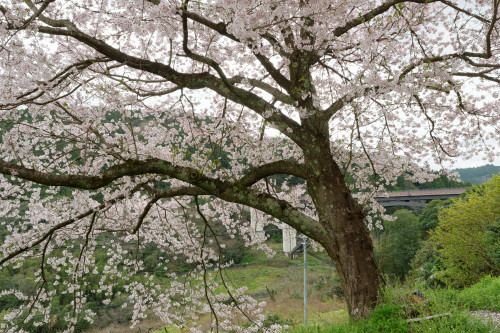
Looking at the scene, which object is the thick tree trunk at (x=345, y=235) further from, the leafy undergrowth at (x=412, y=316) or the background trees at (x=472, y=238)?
the background trees at (x=472, y=238)

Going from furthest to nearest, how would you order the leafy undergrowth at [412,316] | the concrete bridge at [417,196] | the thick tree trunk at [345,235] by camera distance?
the concrete bridge at [417,196]
the thick tree trunk at [345,235]
the leafy undergrowth at [412,316]

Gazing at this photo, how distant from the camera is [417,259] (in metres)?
15.3

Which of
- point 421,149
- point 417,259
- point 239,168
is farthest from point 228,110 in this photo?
point 417,259

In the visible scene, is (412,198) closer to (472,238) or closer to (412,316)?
(472,238)

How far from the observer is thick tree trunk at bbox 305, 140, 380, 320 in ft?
11.0

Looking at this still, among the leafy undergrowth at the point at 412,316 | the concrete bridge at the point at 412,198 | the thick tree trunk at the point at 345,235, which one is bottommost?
the leafy undergrowth at the point at 412,316

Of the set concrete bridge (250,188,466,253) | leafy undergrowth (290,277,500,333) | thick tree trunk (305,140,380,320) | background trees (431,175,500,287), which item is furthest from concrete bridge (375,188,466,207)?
thick tree trunk (305,140,380,320)

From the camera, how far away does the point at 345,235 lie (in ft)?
11.3

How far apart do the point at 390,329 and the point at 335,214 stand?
1.20m

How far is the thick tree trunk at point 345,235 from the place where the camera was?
11.0 ft

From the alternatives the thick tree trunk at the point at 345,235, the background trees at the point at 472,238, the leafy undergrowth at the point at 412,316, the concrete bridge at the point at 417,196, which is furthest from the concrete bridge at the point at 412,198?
the thick tree trunk at the point at 345,235

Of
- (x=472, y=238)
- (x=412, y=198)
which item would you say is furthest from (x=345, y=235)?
(x=412, y=198)

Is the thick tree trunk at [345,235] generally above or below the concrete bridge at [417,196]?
below

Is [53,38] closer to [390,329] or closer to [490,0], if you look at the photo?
[390,329]
